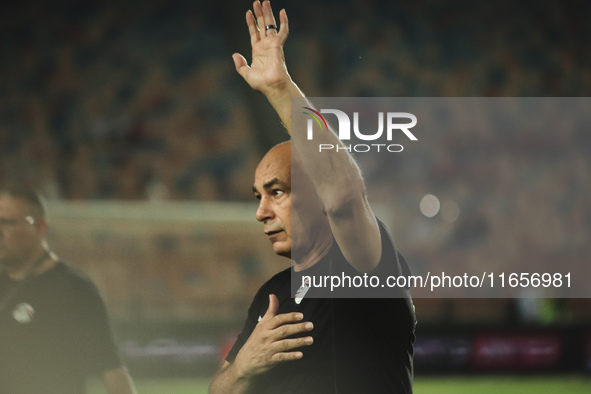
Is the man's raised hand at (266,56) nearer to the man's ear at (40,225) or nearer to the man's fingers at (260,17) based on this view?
the man's fingers at (260,17)

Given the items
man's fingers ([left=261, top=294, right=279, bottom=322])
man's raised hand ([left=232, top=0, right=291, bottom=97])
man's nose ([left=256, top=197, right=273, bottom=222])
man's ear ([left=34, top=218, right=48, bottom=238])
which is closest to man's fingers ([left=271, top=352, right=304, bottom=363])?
man's fingers ([left=261, top=294, right=279, bottom=322])

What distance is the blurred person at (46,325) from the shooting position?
9.27 ft

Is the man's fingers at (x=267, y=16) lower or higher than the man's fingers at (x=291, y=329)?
higher

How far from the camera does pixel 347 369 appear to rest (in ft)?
5.34

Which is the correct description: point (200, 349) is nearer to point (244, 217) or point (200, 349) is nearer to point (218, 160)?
point (244, 217)

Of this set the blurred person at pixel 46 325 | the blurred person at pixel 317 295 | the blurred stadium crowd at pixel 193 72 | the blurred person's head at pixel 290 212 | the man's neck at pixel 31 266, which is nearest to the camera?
the blurred person at pixel 317 295

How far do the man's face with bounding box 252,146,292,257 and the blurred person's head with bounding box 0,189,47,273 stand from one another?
1631 millimetres

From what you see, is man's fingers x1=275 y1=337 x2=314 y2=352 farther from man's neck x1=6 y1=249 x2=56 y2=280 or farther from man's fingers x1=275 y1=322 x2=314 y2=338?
man's neck x1=6 y1=249 x2=56 y2=280

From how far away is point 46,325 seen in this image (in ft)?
9.51

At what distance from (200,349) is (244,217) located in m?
2.38

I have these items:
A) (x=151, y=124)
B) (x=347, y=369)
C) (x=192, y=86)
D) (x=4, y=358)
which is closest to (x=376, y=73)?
(x=192, y=86)

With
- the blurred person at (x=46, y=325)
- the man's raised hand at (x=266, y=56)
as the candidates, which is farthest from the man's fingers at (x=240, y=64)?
the blurred person at (x=46, y=325)

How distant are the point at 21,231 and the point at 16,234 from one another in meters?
0.03

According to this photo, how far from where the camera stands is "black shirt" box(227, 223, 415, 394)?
1.63 m
